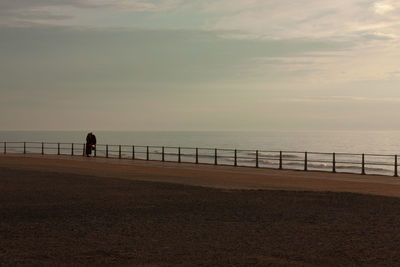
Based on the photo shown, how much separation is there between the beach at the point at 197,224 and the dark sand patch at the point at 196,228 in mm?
18

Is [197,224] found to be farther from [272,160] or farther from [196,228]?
[272,160]

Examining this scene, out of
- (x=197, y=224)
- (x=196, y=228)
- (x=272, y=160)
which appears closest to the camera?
(x=196, y=228)

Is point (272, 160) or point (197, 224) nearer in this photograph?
point (197, 224)

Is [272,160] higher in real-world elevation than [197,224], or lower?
lower

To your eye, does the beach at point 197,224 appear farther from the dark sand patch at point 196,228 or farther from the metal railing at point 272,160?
the metal railing at point 272,160

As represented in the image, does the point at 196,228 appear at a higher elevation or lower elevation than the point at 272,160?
higher

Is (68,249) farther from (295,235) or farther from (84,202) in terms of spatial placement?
(84,202)

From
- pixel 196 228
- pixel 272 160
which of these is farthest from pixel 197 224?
pixel 272 160

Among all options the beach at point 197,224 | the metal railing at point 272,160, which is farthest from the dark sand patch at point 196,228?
the metal railing at point 272,160

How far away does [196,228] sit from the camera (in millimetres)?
12023

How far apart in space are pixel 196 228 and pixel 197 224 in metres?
0.55

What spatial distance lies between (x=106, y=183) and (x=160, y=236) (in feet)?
41.7

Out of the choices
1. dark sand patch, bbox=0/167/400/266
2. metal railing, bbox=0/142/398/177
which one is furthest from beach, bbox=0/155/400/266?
metal railing, bbox=0/142/398/177

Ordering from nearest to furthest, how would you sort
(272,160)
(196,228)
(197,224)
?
1. (196,228)
2. (197,224)
3. (272,160)
